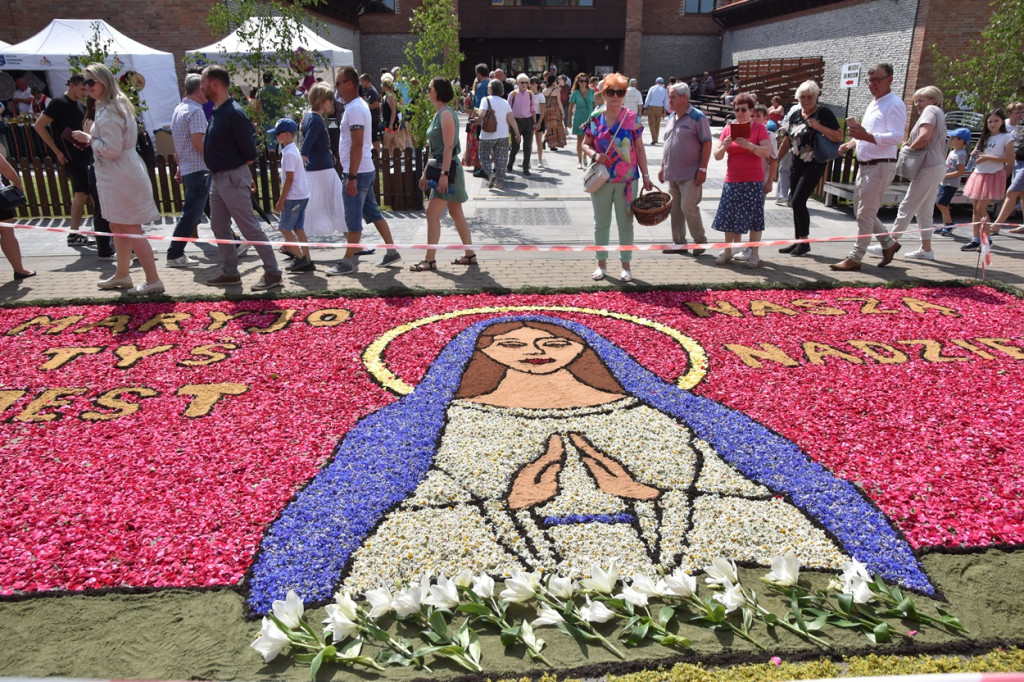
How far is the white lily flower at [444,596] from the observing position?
9.37ft

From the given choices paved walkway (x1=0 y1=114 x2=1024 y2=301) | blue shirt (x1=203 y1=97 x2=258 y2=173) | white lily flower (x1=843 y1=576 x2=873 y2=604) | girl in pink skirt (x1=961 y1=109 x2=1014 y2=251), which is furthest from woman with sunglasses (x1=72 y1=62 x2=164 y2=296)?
girl in pink skirt (x1=961 y1=109 x2=1014 y2=251)

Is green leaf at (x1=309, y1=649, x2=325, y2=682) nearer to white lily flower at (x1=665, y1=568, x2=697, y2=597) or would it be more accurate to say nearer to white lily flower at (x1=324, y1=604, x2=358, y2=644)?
white lily flower at (x1=324, y1=604, x2=358, y2=644)

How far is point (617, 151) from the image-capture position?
7055 millimetres

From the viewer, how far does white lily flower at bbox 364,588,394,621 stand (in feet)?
9.23

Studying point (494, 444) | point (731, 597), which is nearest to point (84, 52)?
point (494, 444)

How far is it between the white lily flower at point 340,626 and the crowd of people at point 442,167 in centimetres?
514

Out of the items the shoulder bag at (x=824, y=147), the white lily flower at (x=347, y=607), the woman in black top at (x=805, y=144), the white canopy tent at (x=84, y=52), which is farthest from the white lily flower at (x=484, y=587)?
the white canopy tent at (x=84, y=52)

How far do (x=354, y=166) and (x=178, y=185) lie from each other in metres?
5.38

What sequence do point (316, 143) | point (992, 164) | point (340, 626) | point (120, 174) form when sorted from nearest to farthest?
point (340, 626) → point (120, 174) → point (316, 143) → point (992, 164)

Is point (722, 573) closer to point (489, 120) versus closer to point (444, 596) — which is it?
point (444, 596)

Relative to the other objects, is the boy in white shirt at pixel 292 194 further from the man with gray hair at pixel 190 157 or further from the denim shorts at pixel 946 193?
the denim shorts at pixel 946 193

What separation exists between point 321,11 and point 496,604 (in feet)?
108

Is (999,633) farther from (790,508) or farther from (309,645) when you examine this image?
(309,645)

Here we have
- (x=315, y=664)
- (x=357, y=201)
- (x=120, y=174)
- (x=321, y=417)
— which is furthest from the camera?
(x=357, y=201)
